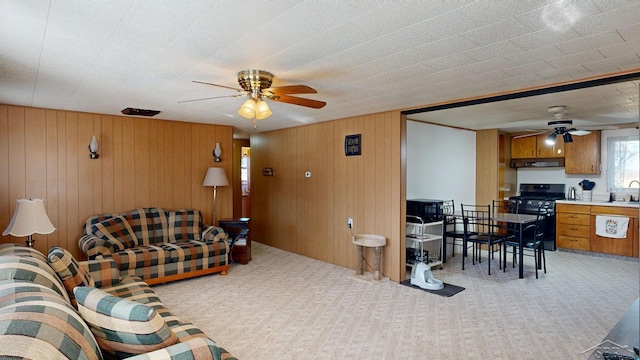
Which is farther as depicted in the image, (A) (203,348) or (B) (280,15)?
(B) (280,15)

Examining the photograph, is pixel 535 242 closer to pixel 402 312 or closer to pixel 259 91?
pixel 402 312

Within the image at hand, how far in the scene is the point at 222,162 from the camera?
5918 millimetres

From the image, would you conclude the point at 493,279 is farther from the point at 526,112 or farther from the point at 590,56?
the point at 590,56

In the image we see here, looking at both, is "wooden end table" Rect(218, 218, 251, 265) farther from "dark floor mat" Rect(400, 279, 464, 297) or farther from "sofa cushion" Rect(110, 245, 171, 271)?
"dark floor mat" Rect(400, 279, 464, 297)

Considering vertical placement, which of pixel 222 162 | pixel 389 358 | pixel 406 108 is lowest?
pixel 389 358

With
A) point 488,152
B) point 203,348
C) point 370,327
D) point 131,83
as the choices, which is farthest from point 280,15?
point 488,152

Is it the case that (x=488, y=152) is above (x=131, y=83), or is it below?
below

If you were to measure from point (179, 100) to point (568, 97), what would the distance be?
4295 mm

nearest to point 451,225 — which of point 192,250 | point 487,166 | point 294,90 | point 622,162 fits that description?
point 487,166

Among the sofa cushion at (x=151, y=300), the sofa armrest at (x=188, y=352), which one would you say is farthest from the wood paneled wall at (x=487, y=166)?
the sofa armrest at (x=188, y=352)

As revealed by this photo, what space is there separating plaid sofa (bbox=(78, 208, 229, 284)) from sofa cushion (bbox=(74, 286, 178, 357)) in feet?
8.74

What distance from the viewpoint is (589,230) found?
5.91 meters

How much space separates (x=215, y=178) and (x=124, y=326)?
4026mm

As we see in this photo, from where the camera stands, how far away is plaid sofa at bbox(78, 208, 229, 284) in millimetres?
4141
